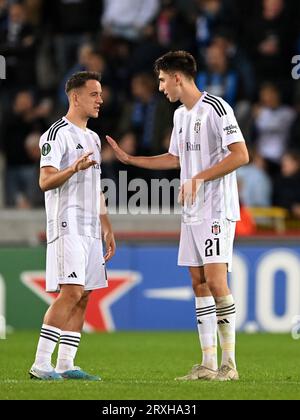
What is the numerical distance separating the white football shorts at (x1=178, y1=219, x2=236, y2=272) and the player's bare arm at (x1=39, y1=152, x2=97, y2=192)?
962 mm

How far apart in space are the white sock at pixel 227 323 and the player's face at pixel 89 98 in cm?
163

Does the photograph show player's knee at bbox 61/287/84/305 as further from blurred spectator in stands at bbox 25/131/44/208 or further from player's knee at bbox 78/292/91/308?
blurred spectator in stands at bbox 25/131/44/208

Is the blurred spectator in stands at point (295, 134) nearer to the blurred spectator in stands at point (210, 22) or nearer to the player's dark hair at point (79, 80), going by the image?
the blurred spectator in stands at point (210, 22)

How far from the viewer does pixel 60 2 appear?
18781mm

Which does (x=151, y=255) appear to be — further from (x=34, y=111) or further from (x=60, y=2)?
(x=60, y=2)

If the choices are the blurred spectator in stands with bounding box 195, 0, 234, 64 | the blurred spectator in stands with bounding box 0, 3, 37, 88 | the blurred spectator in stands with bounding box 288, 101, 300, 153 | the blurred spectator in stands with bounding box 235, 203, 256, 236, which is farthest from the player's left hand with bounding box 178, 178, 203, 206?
the blurred spectator in stands with bounding box 0, 3, 37, 88

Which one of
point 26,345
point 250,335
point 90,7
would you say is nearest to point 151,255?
point 250,335

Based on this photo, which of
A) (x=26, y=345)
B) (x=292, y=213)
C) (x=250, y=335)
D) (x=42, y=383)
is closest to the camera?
(x=42, y=383)

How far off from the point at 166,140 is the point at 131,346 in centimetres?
449

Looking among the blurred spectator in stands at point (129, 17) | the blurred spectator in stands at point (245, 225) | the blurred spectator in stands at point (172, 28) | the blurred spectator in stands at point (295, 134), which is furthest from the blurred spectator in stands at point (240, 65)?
the blurred spectator in stands at point (245, 225)

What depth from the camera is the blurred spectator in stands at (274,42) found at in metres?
17.0

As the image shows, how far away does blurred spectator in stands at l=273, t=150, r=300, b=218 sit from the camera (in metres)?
15.8

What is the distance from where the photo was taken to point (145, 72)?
17344 mm

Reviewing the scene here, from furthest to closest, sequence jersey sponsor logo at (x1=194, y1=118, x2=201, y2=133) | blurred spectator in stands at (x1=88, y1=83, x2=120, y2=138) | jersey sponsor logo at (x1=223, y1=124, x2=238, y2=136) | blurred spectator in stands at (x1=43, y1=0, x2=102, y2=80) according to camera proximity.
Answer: blurred spectator in stands at (x1=43, y1=0, x2=102, y2=80) → blurred spectator in stands at (x1=88, y1=83, x2=120, y2=138) → jersey sponsor logo at (x1=194, y1=118, x2=201, y2=133) → jersey sponsor logo at (x1=223, y1=124, x2=238, y2=136)
